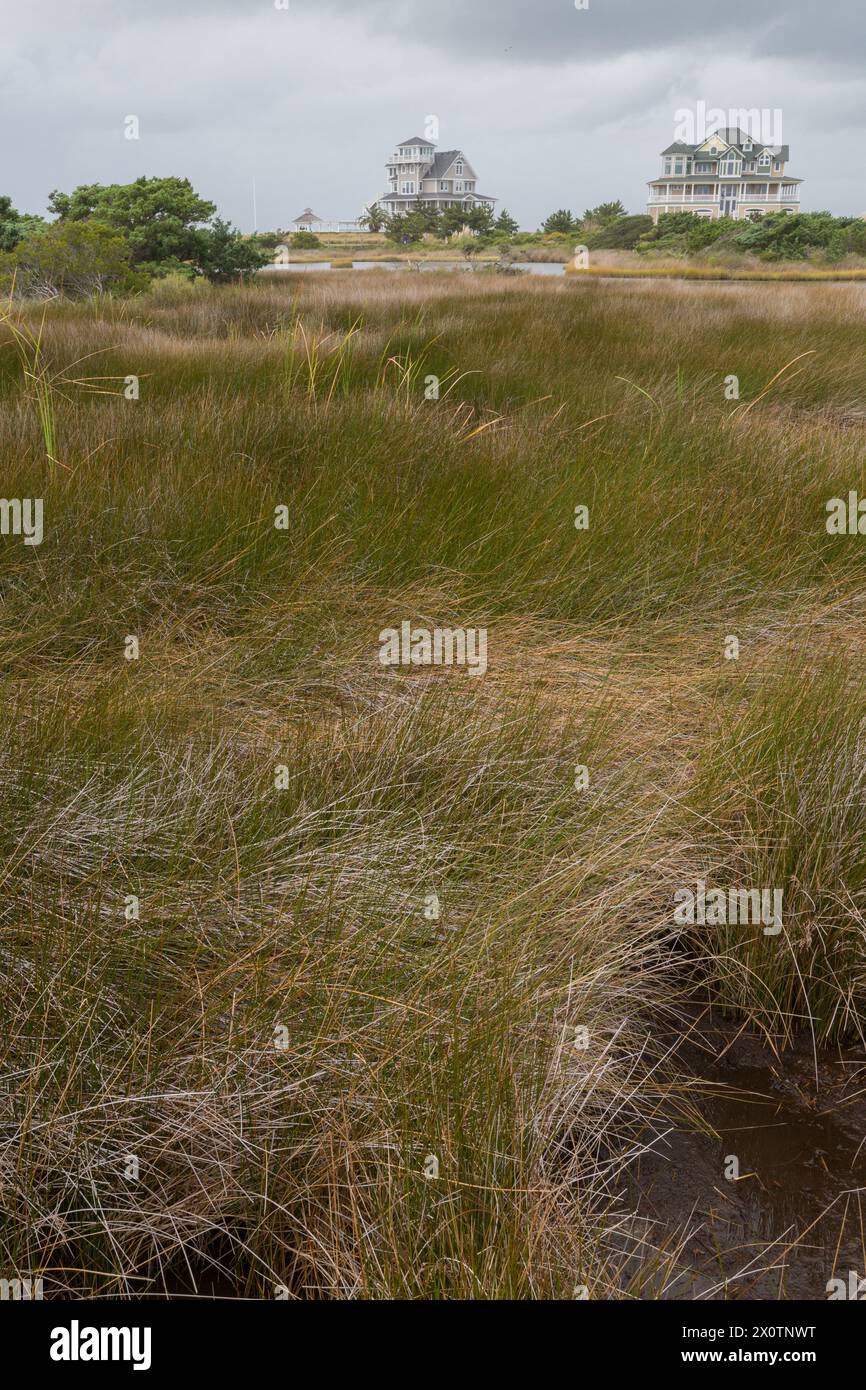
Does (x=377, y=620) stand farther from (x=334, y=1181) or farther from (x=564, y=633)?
(x=334, y=1181)

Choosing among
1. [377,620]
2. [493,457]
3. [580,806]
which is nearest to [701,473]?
[493,457]

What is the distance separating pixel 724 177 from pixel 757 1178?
55806 mm

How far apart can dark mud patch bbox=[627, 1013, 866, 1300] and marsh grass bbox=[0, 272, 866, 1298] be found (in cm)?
7

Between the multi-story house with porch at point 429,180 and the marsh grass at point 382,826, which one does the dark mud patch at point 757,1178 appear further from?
the multi-story house with porch at point 429,180

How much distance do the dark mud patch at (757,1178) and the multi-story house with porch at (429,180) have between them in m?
45.6

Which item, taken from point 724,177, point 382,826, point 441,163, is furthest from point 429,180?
point 382,826

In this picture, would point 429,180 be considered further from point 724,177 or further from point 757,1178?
point 757,1178

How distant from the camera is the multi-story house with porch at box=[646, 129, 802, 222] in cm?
4781

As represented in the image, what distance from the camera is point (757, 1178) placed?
1.93m

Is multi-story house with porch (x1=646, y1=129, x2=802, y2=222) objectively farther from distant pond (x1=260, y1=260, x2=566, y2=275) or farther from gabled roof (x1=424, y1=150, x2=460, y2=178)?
distant pond (x1=260, y1=260, x2=566, y2=275)

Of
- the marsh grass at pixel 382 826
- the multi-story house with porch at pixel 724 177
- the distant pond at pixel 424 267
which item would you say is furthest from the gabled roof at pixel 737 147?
the marsh grass at pixel 382 826

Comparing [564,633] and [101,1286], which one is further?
[564,633]

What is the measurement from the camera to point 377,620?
3887 millimetres
